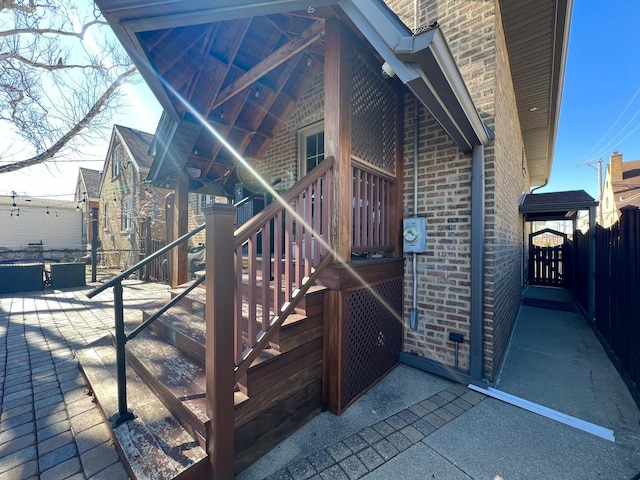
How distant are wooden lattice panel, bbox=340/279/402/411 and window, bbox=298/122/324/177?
254cm

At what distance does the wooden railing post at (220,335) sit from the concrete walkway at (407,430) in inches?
14.1

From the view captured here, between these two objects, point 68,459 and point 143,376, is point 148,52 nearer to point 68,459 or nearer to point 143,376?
point 143,376

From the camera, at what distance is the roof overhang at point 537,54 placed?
10.6 feet

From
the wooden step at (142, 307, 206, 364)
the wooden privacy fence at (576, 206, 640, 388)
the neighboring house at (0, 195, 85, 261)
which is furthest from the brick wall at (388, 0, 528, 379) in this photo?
the neighboring house at (0, 195, 85, 261)

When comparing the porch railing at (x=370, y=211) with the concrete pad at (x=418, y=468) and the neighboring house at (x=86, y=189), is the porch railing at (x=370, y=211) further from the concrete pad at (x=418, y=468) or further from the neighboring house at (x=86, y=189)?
the neighboring house at (x=86, y=189)

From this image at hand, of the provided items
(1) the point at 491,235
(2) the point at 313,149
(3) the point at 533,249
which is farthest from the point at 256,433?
(3) the point at 533,249

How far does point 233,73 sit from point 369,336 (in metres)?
3.65

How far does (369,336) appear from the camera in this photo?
2871 mm

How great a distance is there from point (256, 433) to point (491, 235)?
2.93m

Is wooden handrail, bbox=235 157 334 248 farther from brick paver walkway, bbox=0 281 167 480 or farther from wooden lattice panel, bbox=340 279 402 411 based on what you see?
brick paver walkway, bbox=0 281 167 480

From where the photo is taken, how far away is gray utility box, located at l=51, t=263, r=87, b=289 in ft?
25.5

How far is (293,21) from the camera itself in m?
2.98

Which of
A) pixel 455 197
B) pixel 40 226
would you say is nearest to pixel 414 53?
pixel 455 197

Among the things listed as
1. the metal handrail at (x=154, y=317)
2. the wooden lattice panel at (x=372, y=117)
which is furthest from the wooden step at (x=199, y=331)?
the wooden lattice panel at (x=372, y=117)
